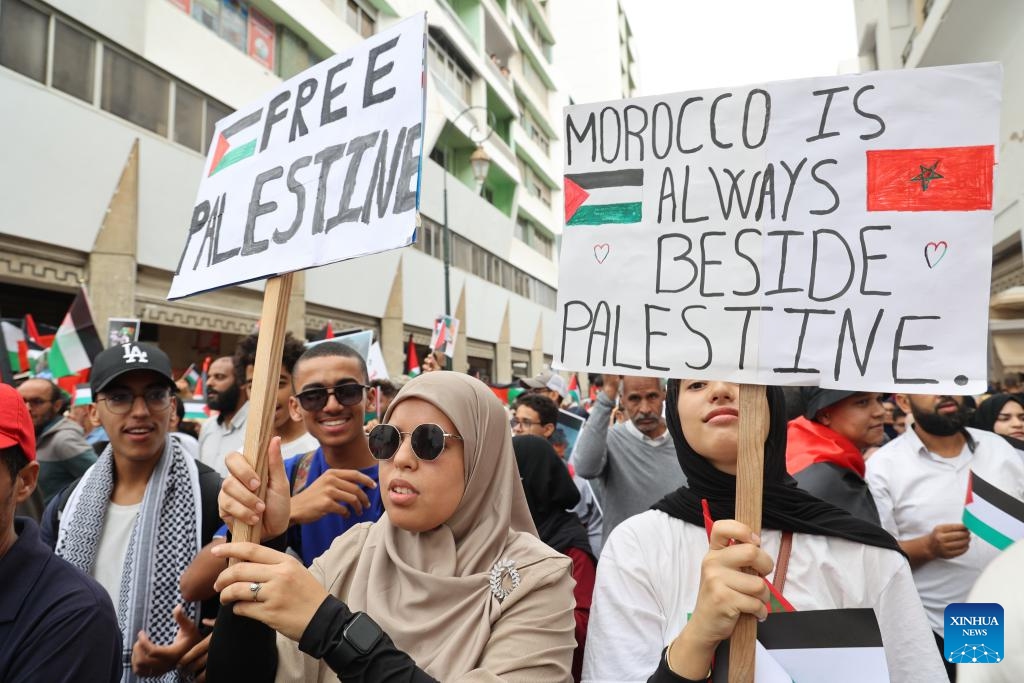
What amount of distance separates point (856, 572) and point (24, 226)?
10.7m

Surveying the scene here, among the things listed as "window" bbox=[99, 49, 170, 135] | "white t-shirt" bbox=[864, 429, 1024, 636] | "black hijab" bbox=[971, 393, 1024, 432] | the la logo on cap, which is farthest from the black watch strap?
"window" bbox=[99, 49, 170, 135]

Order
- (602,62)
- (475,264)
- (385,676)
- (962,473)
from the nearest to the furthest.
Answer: (385,676)
(962,473)
(475,264)
(602,62)

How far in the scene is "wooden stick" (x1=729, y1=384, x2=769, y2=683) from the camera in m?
1.32

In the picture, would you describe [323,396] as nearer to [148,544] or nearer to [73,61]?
[148,544]

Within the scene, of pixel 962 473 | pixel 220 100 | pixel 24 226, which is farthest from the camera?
pixel 220 100

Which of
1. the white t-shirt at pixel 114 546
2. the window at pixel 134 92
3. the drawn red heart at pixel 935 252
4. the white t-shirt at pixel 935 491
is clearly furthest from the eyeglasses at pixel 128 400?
the window at pixel 134 92

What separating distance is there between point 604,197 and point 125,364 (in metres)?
1.86

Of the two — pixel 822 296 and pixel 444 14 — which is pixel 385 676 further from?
pixel 444 14

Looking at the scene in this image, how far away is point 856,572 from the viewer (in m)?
1.55

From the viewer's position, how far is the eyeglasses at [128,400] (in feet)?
8.09

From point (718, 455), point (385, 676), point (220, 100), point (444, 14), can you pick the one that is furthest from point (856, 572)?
point (444, 14)

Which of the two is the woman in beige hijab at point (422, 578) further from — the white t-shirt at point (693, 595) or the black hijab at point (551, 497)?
the black hijab at point (551, 497)

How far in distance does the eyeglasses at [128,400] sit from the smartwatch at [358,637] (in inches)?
59.7

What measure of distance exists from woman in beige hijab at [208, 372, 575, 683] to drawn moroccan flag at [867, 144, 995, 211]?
1090mm
